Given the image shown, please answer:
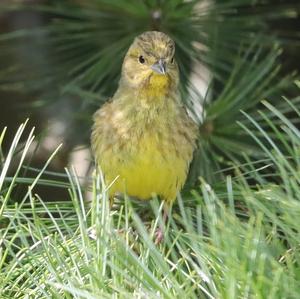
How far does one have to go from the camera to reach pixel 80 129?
388cm

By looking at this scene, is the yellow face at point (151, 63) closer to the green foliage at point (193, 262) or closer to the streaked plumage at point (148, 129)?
the streaked plumage at point (148, 129)

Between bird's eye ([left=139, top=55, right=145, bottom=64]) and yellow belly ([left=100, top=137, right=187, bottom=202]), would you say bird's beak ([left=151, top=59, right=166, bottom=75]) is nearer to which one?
bird's eye ([left=139, top=55, right=145, bottom=64])

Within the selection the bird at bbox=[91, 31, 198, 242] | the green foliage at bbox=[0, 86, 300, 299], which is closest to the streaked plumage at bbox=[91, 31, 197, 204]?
the bird at bbox=[91, 31, 198, 242]

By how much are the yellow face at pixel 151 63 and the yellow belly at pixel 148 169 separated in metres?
0.20

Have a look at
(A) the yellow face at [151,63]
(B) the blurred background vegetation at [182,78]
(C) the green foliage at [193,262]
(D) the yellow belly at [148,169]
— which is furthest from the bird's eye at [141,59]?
(C) the green foliage at [193,262]

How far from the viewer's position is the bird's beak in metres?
3.30

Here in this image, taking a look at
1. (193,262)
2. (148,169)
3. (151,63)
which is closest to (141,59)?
(151,63)

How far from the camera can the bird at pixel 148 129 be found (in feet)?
10.9

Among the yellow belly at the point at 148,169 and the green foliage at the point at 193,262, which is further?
the yellow belly at the point at 148,169

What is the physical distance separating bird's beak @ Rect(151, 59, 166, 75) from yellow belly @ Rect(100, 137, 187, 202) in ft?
0.73

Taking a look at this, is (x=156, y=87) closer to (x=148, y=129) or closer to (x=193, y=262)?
(x=148, y=129)

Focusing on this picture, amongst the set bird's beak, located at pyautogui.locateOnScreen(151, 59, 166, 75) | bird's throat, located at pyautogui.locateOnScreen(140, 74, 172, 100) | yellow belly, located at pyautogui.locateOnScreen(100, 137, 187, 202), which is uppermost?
bird's beak, located at pyautogui.locateOnScreen(151, 59, 166, 75)

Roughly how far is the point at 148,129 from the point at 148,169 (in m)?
0.14

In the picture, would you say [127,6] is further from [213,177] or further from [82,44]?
[213,177]
